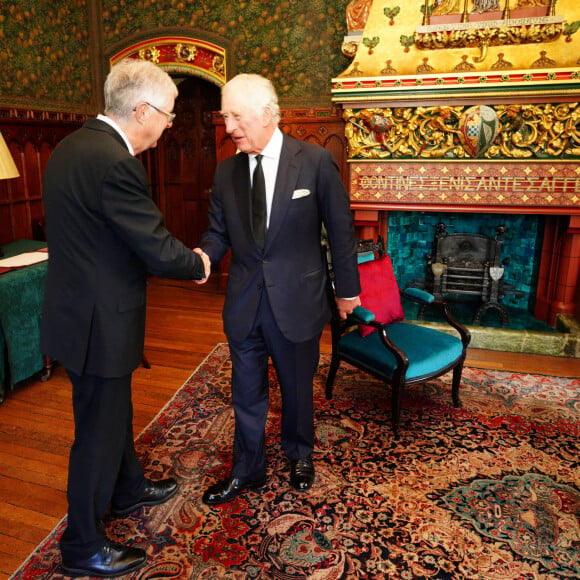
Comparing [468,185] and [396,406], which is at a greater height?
[468,185]

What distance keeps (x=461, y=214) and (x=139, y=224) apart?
4219mm

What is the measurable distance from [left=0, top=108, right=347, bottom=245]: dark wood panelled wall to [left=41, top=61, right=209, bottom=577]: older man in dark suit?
3447mm

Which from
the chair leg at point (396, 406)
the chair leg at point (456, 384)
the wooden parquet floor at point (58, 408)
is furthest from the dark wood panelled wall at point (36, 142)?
the chair leg at point (396, 406)

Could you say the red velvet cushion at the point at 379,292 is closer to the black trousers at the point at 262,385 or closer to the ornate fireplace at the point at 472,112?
the black trousers at the point at 262,385

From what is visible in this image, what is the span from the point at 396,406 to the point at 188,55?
15.4ft

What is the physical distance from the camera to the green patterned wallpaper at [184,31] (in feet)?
16.5

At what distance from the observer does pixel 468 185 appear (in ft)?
14.8

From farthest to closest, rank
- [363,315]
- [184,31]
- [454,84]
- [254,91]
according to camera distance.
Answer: [184,31] < [454,84] < [363,315] < [254,91]

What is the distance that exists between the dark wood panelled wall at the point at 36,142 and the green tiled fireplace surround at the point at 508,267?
1.02 metres

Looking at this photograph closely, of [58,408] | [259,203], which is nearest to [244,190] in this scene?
[259,203]

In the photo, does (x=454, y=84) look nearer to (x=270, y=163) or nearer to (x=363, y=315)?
(x=363, y=315)

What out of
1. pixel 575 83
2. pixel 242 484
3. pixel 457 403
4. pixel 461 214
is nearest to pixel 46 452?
pixel 242 484

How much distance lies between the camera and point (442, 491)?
2547 millimetres

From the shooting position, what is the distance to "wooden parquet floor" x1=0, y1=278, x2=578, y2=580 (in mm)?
2355
